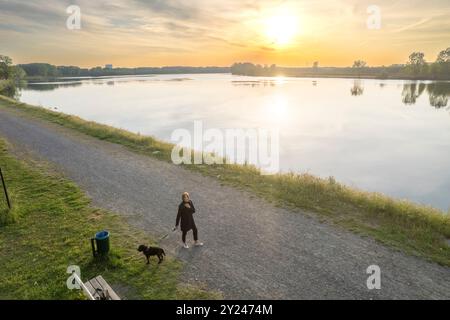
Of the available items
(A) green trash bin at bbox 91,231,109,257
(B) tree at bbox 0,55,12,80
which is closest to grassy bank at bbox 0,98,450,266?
(A) green trash bin at bbox 91,231,109,257

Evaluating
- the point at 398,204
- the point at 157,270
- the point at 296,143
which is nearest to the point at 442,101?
the point at 296,143

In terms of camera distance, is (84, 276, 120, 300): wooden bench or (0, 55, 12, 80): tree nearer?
(84, 276, 120, 300): wooden bench

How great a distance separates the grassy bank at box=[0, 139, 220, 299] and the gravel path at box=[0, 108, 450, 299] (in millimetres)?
634

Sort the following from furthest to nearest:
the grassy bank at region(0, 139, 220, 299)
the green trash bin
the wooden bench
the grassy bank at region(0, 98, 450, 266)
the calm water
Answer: the calm water, the grassy bank at region(0, 98, 450, 266), the green trash bin, the grassy bank at region(0, 139, 220, 299), the wooden bench

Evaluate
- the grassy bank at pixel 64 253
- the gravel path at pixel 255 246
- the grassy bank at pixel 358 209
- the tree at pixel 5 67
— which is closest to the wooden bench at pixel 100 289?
the grassy bank at pixel 64 253

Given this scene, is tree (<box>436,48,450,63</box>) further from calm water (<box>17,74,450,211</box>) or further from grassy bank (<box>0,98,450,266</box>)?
grassy bank (<box>0,98,450,266</box>)

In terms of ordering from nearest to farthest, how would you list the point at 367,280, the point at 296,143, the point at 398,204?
the point at 367,280 → the point at 398,204 → the point at 296,143

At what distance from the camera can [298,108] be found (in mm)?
58375

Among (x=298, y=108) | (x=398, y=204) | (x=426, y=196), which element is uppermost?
(x=298, y=108)

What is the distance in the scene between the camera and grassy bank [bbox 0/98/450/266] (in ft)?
33.7

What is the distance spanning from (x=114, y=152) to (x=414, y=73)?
444 feet

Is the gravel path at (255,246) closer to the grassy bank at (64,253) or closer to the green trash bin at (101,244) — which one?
the grassy bank at (64,253)

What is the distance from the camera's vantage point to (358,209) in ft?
42.2
